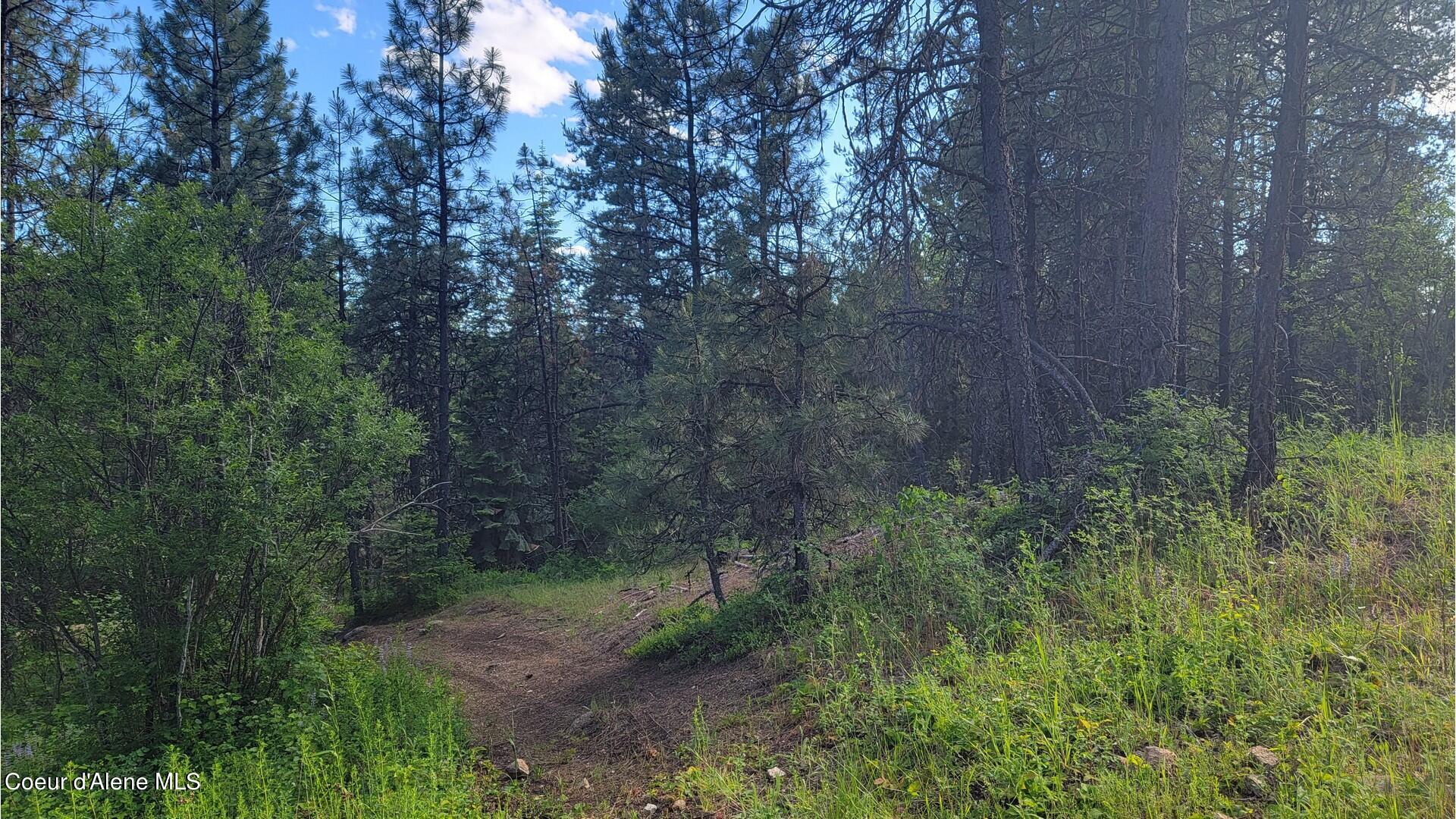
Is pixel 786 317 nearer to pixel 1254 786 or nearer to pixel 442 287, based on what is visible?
pixel 1254 786

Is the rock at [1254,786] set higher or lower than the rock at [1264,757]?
lower

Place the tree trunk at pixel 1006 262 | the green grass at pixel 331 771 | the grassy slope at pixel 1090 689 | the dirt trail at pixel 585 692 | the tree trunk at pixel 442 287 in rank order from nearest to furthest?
the grassy slope at pixel 1090 689 → the green grass at pixel 331 771 → the dirt trail at pixel 585 692 → the tree trunk at pixel 1006 262 → the tree trunk at pixel 442 287

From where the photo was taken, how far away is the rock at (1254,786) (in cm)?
254

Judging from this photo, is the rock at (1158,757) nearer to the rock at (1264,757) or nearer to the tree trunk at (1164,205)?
the rock at (1264,757)

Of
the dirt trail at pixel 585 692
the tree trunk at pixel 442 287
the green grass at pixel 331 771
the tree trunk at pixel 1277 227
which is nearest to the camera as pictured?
the green grass at pixel 331 771

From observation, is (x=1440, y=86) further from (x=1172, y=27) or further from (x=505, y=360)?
(x=505, y=360)

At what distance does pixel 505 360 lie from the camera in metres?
22.2

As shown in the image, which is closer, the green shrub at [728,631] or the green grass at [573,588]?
the green shrub at [728,631]

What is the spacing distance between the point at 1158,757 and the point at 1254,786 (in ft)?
1.09

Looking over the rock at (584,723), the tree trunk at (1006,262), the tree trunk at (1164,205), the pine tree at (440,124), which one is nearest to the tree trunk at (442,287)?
the pine tree at (440,124)

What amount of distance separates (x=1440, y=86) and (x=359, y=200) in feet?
58.5

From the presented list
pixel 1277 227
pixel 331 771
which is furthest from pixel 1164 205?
pixel 331 771

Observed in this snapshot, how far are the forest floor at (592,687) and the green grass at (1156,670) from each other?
1.69 ft

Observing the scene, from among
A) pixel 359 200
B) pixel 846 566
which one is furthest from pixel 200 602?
pixel 359 200
